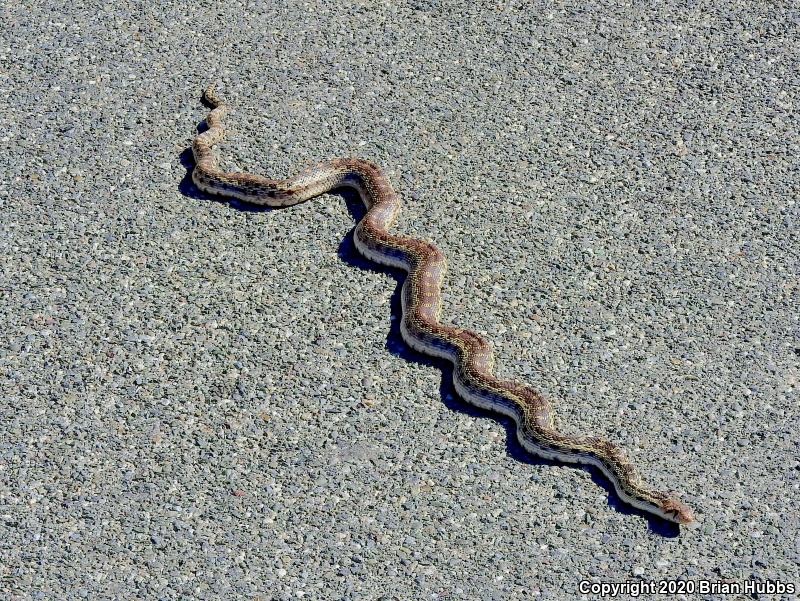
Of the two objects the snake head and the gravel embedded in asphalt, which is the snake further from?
the gravel embedded in asphalt

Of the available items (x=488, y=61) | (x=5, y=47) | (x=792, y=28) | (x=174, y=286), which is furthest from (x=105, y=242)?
(x=792, y=28)

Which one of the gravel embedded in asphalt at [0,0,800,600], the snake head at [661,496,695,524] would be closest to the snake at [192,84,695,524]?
the snake head at [661,496,695,524]

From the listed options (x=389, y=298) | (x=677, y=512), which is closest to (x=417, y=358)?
(x=389, y=298)

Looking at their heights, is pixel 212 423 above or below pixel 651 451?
below

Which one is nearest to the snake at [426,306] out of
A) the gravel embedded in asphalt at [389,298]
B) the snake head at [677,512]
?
the snake head at [677,512]

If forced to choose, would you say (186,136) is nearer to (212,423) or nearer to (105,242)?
(105,242)

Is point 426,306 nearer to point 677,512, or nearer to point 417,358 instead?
point 417,358
